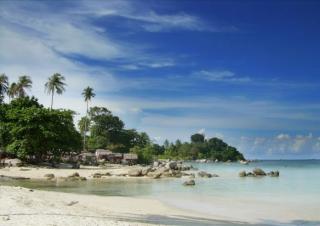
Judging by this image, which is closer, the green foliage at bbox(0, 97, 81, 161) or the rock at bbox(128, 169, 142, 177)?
the rock at bbox(128, 169, 142, 177)

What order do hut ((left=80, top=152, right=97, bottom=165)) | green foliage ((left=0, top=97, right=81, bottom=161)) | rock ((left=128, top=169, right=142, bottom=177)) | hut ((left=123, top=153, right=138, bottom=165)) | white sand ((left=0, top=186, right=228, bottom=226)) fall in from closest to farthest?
white sand ((left=0, top=186, right=228, bottom=226)) < rock ((left=128, top=169, right=142, bottom=177)) < green foliage ((left=0, top=97, right=81, bottom=161)) < hut ((left=80, top=152, right=97, bottom=165)) < hut ((left=123, top=153, right=138, bottom=165))

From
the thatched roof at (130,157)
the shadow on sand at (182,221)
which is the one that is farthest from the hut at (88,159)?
the shadow on sand at (182,221)

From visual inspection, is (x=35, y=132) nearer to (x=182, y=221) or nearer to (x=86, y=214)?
(x=86, y=214)

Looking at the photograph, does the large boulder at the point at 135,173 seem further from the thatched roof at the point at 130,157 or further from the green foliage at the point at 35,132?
the thatched roof at the point at 130,157

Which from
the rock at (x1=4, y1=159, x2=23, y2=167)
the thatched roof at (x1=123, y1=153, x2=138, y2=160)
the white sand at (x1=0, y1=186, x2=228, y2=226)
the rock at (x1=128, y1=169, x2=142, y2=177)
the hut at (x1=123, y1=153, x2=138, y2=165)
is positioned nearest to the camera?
the white sand at (x1=0, y1=186, x2=228, y2=226)

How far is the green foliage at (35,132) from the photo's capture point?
180 feet

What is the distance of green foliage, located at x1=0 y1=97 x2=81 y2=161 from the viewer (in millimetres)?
54781

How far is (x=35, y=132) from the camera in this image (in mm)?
55594

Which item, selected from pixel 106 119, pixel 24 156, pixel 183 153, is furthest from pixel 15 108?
pixel 183 153

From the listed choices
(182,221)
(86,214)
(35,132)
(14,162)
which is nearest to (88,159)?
(35,132)

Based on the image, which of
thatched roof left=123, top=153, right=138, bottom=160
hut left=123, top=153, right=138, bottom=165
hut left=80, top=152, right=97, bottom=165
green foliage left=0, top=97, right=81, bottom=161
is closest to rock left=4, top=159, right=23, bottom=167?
green foliage left=0, top=97, right=81, bottom=161

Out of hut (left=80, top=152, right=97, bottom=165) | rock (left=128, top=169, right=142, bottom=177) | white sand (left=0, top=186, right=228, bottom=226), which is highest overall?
hut (left=80, top=152, right=97, bottom=165)

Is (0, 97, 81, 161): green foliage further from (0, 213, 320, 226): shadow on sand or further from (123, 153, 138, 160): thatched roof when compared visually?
(0, 213, 320, 226): shadow on sand

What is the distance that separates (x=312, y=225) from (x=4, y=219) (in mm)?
12515
